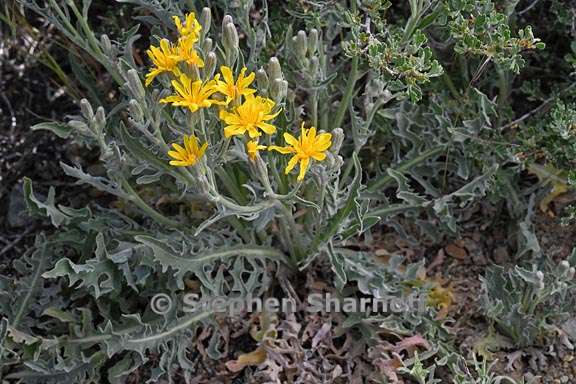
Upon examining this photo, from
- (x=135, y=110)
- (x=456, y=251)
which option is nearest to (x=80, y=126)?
(x=135, y=110)

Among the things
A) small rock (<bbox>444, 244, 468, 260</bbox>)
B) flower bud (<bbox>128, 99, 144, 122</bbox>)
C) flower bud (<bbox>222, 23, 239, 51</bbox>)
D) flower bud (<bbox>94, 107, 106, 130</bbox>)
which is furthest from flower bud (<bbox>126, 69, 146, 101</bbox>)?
small rock (<bbox>444, 244, 468, 260</bbox>)

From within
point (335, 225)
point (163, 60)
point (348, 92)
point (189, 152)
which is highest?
point (163, 60)

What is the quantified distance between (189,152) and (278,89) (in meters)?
0.29

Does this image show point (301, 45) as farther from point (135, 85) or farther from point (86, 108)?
point (86, 108)

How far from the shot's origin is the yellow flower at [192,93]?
6.31ft

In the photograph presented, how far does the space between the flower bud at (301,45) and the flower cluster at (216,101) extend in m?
0.27

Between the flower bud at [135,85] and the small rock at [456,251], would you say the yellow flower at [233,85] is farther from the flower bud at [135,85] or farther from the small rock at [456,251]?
the small rock at [456,251]

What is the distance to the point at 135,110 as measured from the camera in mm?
2021

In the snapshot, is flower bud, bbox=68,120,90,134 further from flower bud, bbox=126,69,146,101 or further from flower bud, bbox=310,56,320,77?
flower bud, bbox=310,56,320,77

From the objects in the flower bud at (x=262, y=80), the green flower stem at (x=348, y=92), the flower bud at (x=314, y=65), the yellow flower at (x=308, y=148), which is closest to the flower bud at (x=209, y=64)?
the flower bud at (x=262, y=80)

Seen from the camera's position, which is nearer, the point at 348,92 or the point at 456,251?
the point at 348,92

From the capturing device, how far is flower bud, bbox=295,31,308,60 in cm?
217

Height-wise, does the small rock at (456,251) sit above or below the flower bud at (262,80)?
below

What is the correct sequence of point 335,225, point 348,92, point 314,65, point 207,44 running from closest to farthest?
point 207,44, point 314,65, point 335,225, point 348,92
